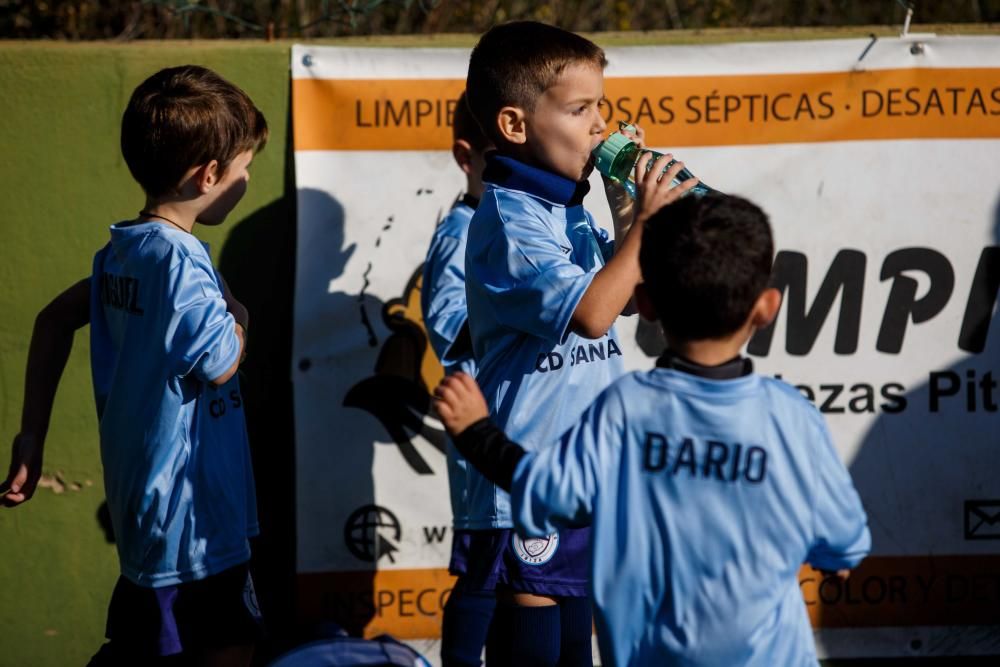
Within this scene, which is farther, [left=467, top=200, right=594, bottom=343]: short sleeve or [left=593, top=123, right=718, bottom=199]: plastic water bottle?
[left=593, top=123, right=718, bottom=199]: plastic water bottle

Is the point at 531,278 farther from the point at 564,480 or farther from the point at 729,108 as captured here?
the point at 729,108

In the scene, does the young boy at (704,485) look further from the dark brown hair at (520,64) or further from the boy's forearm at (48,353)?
the boy's forearm at (48,353)

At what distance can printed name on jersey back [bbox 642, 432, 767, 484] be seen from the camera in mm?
2047

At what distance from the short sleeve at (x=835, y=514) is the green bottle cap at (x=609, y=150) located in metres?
0.89

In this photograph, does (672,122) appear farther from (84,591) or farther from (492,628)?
(84,591)

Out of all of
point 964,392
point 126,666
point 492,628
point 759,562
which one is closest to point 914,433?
point 964,392

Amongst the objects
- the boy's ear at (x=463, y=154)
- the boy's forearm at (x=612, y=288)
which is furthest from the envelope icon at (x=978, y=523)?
the boy's forearm at (x=612, y=288)

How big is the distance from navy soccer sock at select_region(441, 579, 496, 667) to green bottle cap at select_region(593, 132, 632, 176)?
1243mm

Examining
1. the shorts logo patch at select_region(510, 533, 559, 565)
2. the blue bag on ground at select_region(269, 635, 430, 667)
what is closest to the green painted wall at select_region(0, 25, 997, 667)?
the blue bag on ground at select_region(269, 635, 430, 667)

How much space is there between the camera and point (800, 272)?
3994 millimetres

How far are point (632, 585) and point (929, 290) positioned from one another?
7.50 ft

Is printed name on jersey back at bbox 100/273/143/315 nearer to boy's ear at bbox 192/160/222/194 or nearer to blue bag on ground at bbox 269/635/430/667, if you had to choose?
boy's ear at bbox 192/160/222/194

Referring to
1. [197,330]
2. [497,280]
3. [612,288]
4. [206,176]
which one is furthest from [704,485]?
[206,176]

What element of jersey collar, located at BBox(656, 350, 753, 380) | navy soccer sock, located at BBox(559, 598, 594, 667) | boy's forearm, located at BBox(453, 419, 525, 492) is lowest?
navy soccer sock, located at BBox(559, 598, 594, 667)
